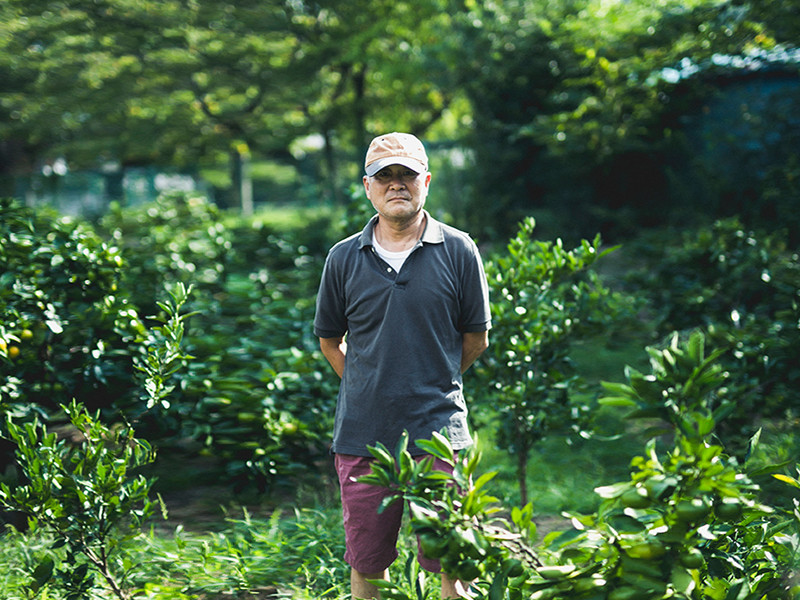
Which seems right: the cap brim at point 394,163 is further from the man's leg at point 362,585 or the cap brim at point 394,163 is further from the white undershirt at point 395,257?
the man's leg at point 362,585

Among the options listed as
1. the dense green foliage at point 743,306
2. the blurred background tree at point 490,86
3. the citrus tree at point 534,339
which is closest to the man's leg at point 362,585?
the citrus tree at point 534,339

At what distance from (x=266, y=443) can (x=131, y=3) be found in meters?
12.7

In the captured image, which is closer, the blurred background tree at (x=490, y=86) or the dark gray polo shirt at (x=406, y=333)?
the dark gray polo shirt at (x=406, y=333)

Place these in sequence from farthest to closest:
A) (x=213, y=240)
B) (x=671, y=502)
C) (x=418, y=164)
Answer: (x=213, y=240), (x=418, y=164), (x=671, y=502)

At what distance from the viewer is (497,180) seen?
32.7 feet

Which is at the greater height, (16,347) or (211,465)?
(16,347)

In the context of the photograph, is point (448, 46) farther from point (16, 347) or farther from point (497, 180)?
point (16, 347)

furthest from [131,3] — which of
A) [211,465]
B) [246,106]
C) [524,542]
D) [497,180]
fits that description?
[524,542]

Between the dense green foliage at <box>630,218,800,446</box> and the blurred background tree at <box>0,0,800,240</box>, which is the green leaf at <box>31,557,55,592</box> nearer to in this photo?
the dense green foliage at <box>630,218,800,446</box>

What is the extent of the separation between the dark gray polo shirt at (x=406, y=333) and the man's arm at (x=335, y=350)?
174 millimetres

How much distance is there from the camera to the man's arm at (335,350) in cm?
273

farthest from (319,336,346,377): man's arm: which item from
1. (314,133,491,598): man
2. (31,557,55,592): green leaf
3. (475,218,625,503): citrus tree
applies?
(31,557,55,592): green leaf

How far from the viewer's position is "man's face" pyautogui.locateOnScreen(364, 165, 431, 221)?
2439 mm

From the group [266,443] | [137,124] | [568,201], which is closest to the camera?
[266,443]
